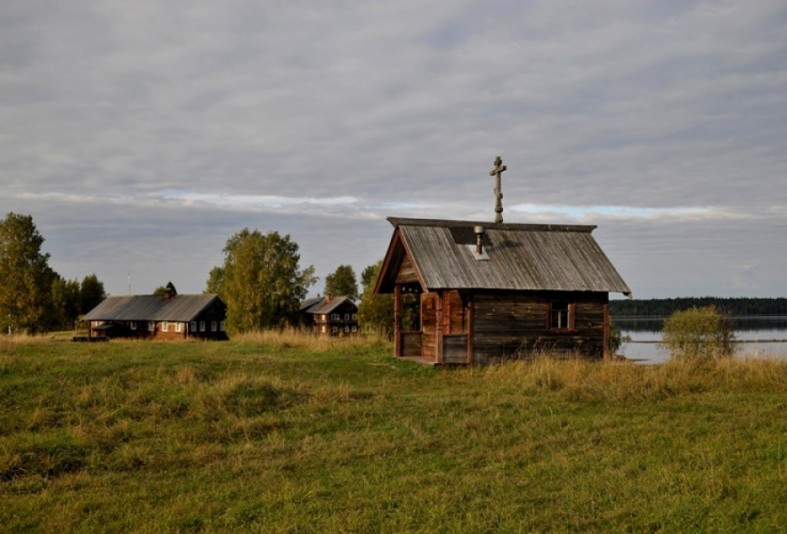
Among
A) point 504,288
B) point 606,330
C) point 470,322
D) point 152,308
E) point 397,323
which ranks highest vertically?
point 504,288

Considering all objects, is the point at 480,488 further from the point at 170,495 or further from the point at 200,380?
the point at 200,380

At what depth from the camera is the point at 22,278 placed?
52.3 m

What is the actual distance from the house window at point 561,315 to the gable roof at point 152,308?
133 feet

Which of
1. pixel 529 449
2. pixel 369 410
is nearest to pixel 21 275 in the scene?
pixel 369 410

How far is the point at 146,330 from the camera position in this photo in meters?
63.6

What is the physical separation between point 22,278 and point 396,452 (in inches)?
1998

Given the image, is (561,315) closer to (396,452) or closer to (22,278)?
(396,452)

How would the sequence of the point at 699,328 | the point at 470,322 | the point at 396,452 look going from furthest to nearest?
1. the point at 699,328
2. the point at 470,322
3. the point at 396,452

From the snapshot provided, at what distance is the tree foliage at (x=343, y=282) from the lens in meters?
108

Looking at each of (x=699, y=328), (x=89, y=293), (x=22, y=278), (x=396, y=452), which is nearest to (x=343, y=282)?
(x=89, y=293)

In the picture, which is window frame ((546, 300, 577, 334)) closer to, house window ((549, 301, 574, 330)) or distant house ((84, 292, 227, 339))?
house window ((549, 301, 574, 330))

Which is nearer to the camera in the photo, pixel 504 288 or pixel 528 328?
pixel 504 288

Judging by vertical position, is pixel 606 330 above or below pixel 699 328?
above

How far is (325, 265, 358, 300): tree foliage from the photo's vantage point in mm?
108250
